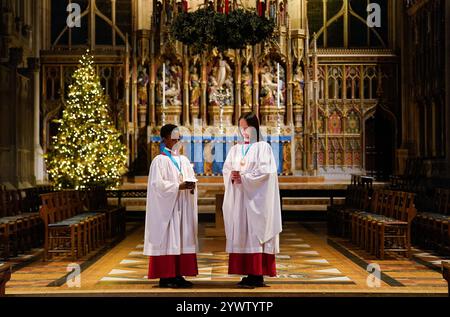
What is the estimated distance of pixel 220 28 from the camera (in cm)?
1042

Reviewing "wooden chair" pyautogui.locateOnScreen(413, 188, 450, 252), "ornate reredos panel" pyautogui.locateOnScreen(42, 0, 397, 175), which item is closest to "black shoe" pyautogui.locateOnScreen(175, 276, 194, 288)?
"wooden chair" pyautogui.locateOnScreen(413, 188, 450, 252)

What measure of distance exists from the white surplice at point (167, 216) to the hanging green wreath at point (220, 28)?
345cm

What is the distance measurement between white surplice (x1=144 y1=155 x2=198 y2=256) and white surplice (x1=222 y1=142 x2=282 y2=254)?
41 cm

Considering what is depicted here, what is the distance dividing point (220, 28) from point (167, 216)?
153 inches

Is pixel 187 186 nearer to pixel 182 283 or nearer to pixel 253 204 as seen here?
pixel 253 204

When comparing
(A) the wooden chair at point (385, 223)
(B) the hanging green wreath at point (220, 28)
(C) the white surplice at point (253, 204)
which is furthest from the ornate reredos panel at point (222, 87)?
(C) the white surplice at point (253, 204)

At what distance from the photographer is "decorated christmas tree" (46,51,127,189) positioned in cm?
1816

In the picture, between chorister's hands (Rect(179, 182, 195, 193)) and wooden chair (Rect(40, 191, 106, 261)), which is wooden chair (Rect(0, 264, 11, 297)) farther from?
wooden chair (Rect(40, 191, 106, 261))

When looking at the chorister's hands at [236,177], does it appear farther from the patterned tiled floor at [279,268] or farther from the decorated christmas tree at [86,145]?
the decorated christmas tree at [86,145]

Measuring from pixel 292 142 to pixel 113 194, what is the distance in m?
5.89

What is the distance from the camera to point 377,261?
31.4 feet

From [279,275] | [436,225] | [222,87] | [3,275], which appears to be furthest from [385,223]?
[222,87]

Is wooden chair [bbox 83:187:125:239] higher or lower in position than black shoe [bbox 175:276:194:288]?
higher

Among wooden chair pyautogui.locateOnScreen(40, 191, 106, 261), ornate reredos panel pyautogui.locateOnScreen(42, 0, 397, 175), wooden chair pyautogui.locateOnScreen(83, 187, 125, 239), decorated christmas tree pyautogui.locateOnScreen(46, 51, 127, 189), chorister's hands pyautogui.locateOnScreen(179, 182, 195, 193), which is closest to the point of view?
chorister's hands pyautogui.locateOnScreen(179, 182, 195, 193)
